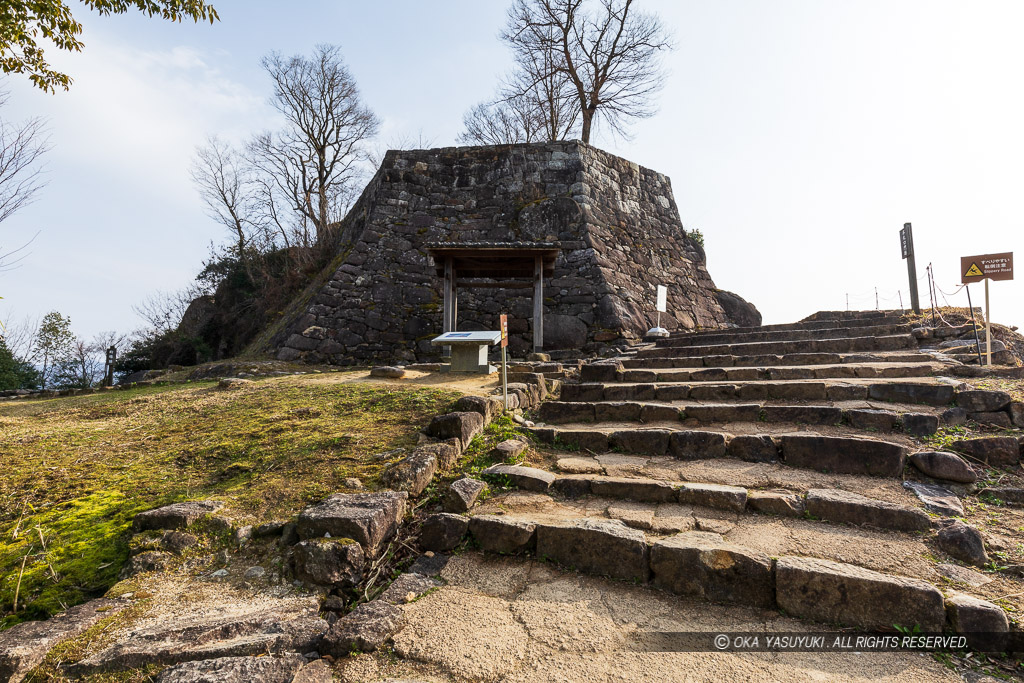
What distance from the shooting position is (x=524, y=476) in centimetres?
379

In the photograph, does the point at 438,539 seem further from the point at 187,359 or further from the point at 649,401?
the point at 187,359

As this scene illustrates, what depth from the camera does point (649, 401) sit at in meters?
5.61

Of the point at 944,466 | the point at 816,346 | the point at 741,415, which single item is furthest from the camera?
the point at 816,346

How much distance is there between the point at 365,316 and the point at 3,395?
7370 mm

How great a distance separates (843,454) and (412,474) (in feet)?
11.0

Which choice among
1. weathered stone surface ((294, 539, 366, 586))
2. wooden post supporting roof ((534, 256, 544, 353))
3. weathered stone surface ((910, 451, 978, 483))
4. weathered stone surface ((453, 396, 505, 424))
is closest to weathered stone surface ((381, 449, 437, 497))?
weathered stone surface ((294, 539, 366, 586))

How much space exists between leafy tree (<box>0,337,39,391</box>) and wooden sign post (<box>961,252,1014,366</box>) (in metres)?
18.8

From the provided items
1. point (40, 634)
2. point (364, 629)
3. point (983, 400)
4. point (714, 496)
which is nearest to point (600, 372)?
point (714, 496)

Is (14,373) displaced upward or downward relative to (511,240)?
downward

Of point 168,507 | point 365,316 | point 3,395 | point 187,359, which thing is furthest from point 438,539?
point 187,359

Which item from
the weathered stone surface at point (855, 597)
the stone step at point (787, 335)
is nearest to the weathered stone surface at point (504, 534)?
the weathered stone surface at point (855, 597)

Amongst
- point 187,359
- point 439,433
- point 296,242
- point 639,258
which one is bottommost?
point 439,433

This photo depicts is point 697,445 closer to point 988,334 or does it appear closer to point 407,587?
point 407,587

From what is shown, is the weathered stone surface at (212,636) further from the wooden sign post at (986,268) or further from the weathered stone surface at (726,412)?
the wooden sign post at (986,268)
